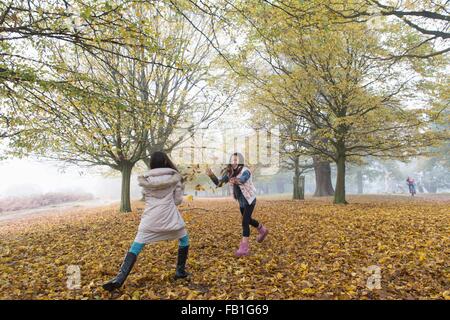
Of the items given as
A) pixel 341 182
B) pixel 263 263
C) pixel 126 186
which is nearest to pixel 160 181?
pixel 263 263

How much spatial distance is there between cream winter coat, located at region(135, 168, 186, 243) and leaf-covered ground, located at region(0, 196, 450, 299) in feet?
2.72

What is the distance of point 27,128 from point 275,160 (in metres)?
17.7

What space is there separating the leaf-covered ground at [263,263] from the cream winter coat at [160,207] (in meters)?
0.83

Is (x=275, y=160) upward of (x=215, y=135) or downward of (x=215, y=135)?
downward

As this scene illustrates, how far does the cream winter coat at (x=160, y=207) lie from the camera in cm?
423

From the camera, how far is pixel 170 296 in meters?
4.05

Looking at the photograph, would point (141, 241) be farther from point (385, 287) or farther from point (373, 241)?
point (373, 241)

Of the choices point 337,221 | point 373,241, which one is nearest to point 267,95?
point 337,221

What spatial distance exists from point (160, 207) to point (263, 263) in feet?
7.92

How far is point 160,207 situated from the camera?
4289 mm

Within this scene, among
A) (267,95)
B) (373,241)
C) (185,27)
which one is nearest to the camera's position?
(373,241)

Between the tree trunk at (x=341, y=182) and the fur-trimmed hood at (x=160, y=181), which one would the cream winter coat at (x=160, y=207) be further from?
the tree trunk at (x=341, y=182)

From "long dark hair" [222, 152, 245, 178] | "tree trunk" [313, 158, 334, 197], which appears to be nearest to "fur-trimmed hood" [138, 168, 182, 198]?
"long dark hair" [222, 152, 245, 178]

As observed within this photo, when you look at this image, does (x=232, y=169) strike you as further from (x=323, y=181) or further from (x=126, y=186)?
(x=323, y=181)
